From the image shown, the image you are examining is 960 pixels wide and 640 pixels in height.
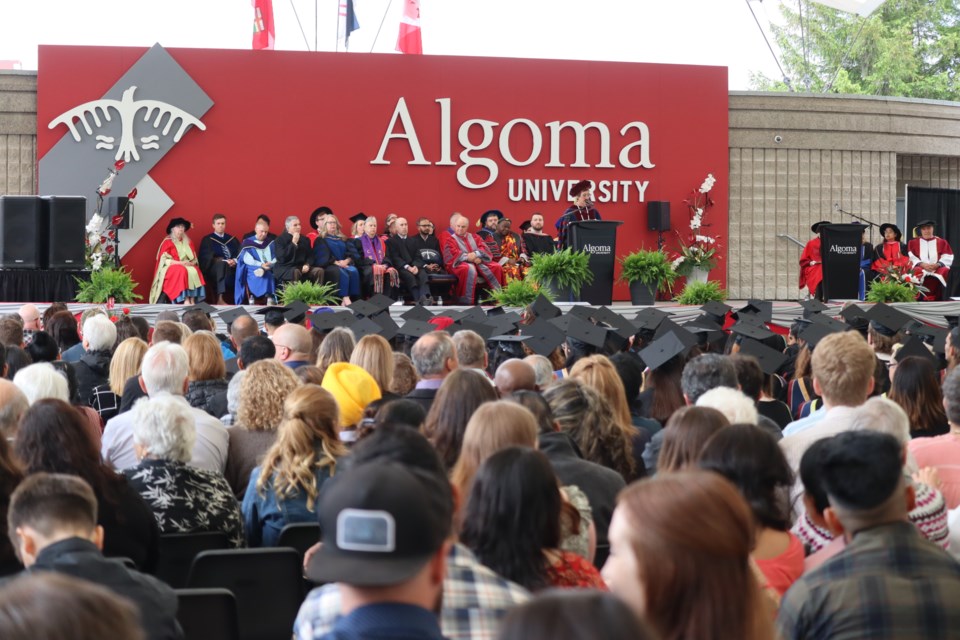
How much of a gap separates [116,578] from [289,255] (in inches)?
460

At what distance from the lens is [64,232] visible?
12.7 metres

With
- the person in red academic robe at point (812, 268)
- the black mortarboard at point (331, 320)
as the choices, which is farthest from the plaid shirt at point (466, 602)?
the person in red academic robe at point (812, 268)

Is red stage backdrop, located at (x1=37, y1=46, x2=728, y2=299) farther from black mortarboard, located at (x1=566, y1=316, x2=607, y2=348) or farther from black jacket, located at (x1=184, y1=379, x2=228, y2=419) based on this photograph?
black jacket, located at (x1=184, y1=379, x2=228, y2=419)

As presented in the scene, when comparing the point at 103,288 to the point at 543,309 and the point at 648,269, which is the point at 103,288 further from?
the point at 648,269

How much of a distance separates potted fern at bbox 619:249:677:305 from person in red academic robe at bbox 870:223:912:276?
3.28 metres

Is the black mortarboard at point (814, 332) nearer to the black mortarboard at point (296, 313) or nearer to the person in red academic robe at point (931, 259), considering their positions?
the black mortarboard at point (296, 313)

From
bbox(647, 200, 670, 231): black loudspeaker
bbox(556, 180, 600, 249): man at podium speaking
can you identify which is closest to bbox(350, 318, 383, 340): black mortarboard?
bbox(556, 180, 600, 249): man at podium speaking

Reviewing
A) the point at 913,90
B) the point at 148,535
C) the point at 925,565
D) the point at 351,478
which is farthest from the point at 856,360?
the point at 913,90

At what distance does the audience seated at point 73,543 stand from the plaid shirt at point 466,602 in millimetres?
408

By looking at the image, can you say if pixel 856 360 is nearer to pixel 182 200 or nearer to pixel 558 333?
pixel 558 333

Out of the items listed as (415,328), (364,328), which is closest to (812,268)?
(415,328)

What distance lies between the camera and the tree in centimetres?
3575

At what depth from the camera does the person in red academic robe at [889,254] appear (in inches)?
578

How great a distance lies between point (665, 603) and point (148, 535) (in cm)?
193
